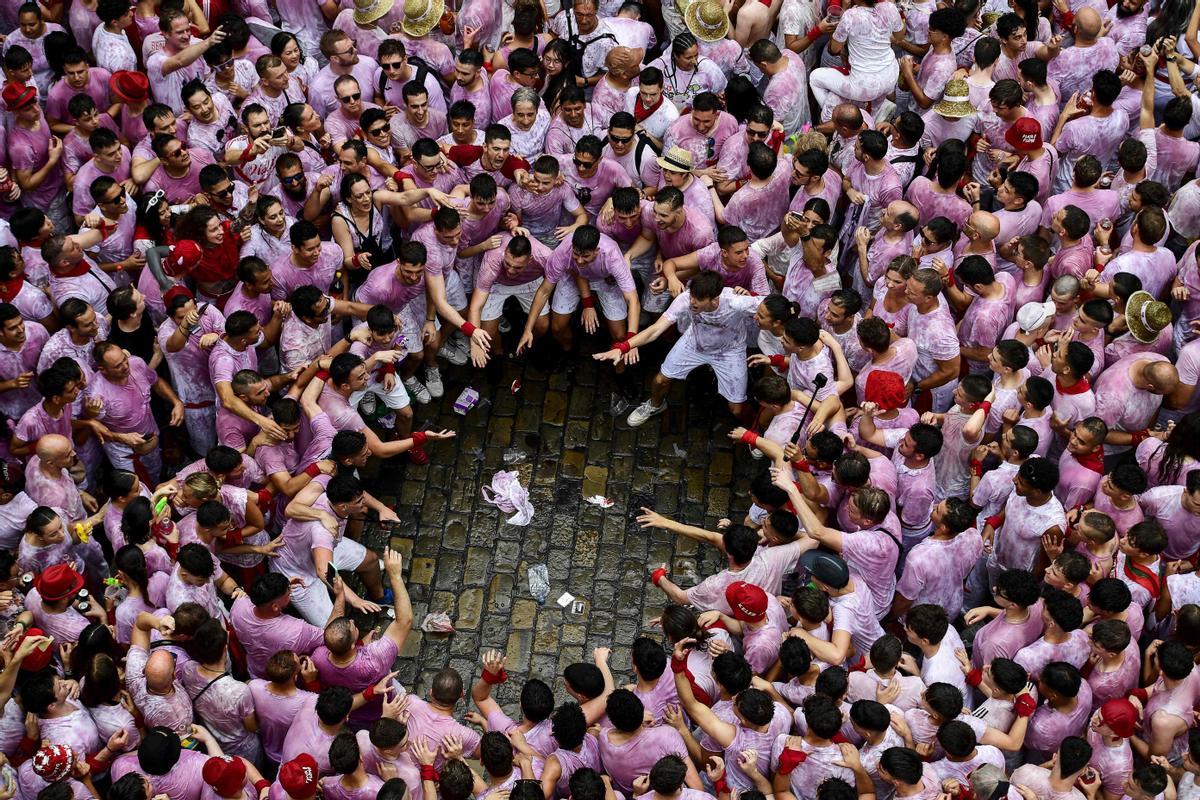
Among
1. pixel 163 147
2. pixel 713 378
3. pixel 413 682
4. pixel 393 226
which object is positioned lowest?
pixel 413 682

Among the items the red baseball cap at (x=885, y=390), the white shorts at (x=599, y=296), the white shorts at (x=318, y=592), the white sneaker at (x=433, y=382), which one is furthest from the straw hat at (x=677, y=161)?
the white shorts at (x=318, y=592)

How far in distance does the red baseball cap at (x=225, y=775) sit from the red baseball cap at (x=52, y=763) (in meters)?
0.90

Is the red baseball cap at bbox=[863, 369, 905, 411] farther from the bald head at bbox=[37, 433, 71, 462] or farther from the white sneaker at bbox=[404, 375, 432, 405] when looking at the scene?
the bald head at bbox=[37, 433, 71, 462]

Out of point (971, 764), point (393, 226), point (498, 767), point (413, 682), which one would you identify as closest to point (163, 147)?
point (393, 226)

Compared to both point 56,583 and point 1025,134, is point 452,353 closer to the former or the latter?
point 56,583

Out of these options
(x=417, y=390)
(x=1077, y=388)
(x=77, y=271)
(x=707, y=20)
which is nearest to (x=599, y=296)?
(x=417, y=390)

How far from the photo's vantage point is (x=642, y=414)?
11.9 m

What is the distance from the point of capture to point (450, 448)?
11883mm

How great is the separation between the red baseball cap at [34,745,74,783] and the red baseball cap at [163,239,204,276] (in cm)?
424

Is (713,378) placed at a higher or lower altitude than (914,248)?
lower

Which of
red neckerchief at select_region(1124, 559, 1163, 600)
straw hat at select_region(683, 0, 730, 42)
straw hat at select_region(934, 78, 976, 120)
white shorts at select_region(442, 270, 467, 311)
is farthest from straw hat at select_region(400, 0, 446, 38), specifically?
red neckerchief at select_region(1124, 559, 1163, 600)

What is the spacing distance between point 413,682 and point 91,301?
424cm

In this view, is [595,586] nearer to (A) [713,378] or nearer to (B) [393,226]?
(A) [713,378]

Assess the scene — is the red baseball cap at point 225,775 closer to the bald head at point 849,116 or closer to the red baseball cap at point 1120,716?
the red baseball cap at point 1120,716
